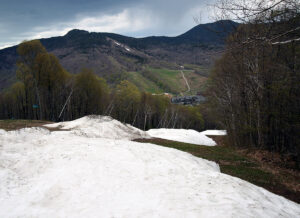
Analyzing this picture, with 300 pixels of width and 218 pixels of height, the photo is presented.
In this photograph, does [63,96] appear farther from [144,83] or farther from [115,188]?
[144,83]

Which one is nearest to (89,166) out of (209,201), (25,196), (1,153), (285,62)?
(25,196)

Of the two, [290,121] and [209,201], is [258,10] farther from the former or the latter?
[290,121]

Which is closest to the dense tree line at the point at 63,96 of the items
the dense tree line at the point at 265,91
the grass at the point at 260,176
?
the dense tree line at the point at 265,91

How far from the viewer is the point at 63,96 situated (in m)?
46.7

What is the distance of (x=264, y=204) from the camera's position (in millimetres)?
6199

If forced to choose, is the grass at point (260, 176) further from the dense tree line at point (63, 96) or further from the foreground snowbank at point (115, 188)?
the dense tree line at point (63, 96)

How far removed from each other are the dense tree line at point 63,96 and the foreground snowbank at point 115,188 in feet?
85.2

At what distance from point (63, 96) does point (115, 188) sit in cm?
4382

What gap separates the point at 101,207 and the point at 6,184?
378 cm

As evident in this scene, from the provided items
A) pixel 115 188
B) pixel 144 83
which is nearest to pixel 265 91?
pixel 115 188

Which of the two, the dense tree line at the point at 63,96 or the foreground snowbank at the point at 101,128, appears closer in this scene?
the foreground snowbank at the point at 101,128

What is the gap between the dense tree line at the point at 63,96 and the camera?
114ft

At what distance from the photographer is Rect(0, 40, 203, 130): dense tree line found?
34781 millimetres

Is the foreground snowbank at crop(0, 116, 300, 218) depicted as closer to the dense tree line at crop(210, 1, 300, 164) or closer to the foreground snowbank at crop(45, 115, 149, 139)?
the dense tree line at crop(210, 1, 300, 164)
